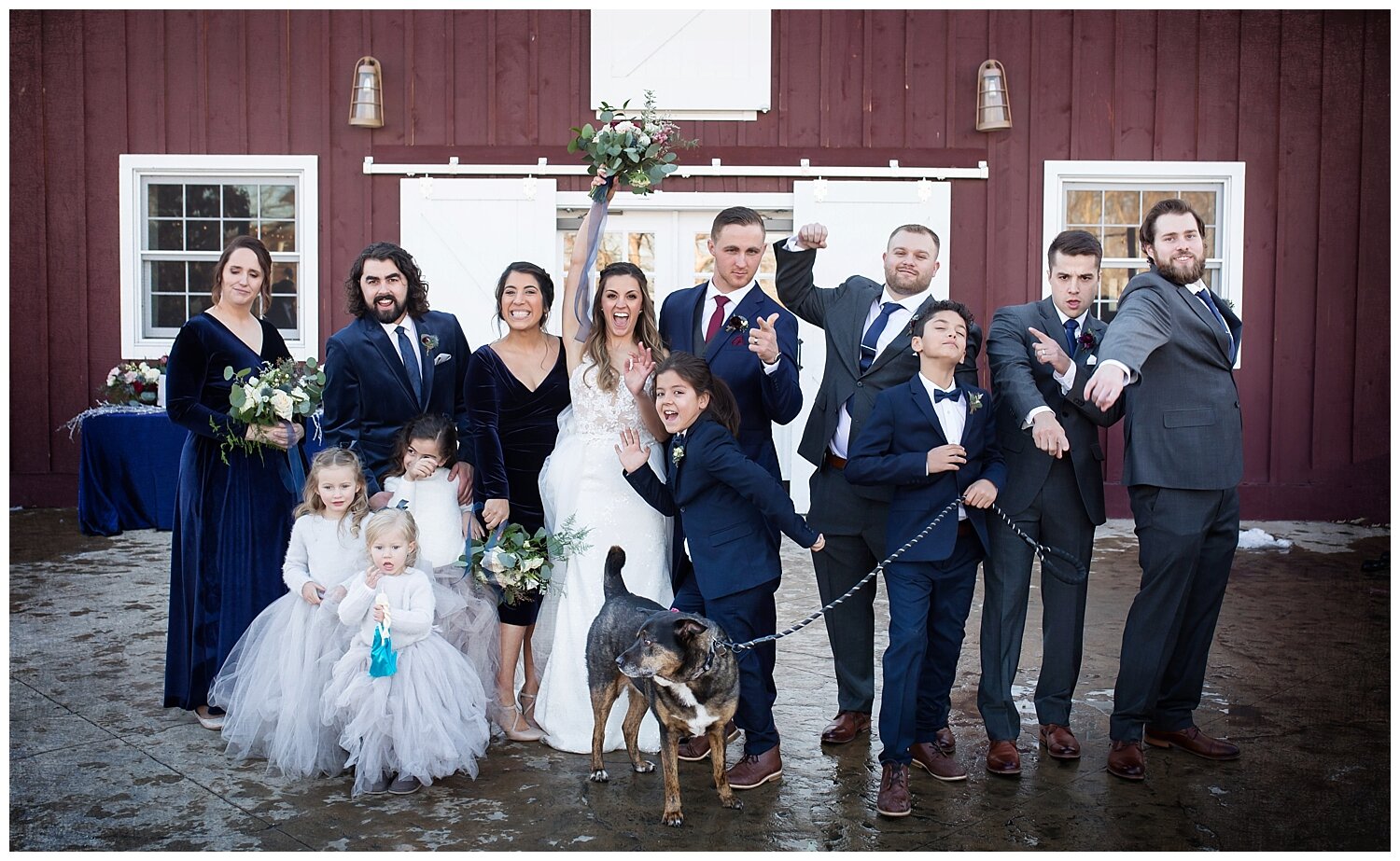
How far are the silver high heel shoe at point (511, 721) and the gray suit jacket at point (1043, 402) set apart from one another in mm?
1825

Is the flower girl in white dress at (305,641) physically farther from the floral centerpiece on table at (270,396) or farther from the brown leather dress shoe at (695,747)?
the brown leather dress shoe at (695,747)

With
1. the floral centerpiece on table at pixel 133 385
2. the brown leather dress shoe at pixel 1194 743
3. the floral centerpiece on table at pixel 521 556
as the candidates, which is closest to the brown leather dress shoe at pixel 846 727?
the brown leather dress shoe at pixel 1194 743

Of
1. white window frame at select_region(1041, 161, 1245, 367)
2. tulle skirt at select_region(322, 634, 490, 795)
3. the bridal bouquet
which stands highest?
white window frame at select_region(1041, 161, 1245, 367)

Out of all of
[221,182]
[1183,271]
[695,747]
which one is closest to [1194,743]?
[1183,271]

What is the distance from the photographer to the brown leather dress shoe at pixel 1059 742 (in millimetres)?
3992

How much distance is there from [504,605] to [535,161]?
6.16 metres

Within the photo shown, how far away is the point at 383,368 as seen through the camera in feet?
13.8

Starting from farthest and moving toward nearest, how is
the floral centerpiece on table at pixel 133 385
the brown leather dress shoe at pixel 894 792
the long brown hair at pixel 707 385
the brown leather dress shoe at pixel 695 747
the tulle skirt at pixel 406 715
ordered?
the floral centerpiece on table at pixel 133 385, the brown leather dress shoe at pixel 695 747, the long brown hair at pixel 707 385, the tulle skirt at pixel 406 715, the brown leather dress shoe at pixel 894 792

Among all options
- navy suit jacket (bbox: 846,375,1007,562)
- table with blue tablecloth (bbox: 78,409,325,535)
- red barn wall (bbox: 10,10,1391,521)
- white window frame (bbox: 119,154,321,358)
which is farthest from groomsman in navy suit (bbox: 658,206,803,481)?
white window frame (bbox: 119,154,321,358)

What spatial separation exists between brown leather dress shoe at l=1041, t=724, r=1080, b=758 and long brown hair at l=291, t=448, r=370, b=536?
245 cm

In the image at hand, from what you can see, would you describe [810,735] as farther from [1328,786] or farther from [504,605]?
[1328,786]

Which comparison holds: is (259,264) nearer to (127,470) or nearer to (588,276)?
(588,276)

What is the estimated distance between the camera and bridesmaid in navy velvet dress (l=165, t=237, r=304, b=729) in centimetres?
441

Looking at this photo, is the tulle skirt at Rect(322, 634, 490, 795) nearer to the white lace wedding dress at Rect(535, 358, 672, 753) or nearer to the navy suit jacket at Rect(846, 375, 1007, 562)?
the white lace wedding dress at Rect(535, 358, 672, 753)
